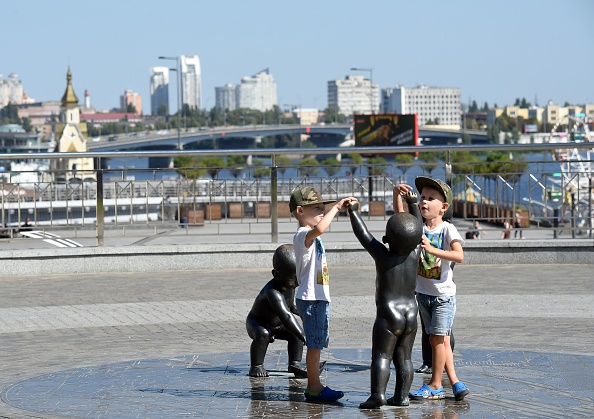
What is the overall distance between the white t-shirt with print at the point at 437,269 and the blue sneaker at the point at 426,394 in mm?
551

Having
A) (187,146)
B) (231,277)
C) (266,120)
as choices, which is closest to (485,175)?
(231,277)

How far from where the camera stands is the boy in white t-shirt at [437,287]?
6.81m

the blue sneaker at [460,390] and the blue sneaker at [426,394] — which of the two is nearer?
the blue sneaker at [460,390]

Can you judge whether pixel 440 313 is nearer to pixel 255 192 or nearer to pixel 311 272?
pixel 311 272

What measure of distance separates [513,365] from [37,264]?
24.0ft

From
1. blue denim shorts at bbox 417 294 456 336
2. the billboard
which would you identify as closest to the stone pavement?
blue denim shorts at bbox 417 294 456 336

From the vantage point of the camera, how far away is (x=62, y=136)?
440 feet

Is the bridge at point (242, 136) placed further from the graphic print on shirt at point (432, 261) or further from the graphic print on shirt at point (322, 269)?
the graphic print on shirt at point (432, 261)

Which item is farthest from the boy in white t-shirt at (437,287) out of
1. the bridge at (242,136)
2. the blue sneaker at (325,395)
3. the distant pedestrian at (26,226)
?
the bridge at (242,136)

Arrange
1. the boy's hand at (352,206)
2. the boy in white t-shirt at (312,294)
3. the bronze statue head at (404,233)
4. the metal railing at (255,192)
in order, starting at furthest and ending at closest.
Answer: the metal railing at (255,192)
the boy in white t-shirt at (312,294)
the boy's hand at (352,206)
the bronze statue head at (404,233)

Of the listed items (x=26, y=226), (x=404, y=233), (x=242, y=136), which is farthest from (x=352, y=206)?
(x=242, y=136)

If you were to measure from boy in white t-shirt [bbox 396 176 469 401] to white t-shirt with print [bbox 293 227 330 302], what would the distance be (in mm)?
570

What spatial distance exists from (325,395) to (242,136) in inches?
4718

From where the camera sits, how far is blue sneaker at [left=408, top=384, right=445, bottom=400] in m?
6.81
